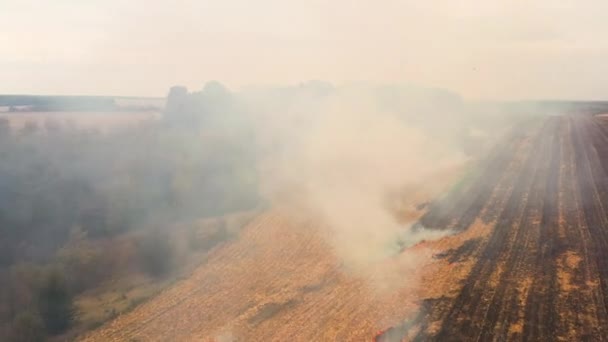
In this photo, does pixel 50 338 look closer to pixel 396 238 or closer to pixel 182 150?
pixel 396 238

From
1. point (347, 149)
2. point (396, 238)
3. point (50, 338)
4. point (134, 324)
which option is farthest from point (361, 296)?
point (347, 149)

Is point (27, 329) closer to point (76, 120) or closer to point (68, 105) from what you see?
point (76, 120)

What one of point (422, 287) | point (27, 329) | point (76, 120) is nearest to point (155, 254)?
point (27, 329)

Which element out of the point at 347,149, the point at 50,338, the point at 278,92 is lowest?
the point at 50,338

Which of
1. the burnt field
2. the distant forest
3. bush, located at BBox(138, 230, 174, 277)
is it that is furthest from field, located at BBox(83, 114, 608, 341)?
the distant forest

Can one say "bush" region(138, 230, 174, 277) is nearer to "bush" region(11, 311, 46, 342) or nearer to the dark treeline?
the dark treeline
